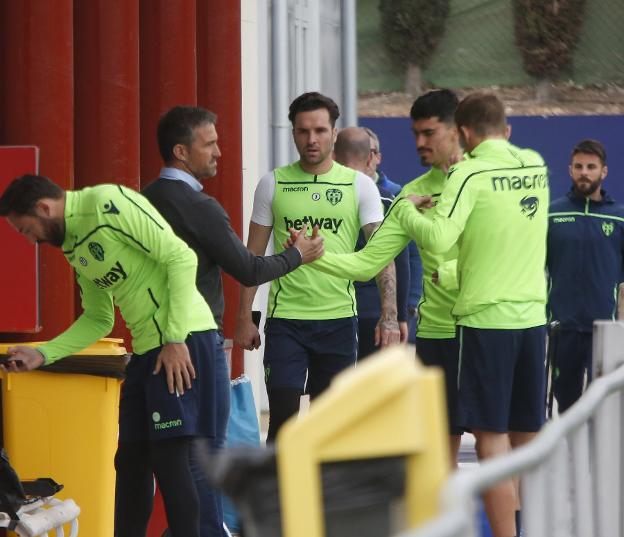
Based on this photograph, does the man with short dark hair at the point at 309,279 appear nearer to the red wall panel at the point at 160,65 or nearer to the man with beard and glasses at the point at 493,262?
the man with beard and glasses at the point at 493,262

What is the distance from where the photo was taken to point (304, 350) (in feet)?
21.4

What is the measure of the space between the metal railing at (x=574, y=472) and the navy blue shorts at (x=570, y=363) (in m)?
4.60

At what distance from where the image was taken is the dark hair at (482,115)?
5559 millimetres

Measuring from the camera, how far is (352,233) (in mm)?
6602

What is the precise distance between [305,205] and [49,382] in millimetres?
1452

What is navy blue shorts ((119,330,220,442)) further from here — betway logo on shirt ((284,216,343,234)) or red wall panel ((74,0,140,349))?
red wall panel ((74,0,140,349))

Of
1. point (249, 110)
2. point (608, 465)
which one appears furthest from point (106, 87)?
point (608, 465)

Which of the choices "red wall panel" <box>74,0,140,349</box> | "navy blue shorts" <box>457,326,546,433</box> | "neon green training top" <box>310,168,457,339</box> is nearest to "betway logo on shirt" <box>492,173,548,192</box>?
"neon green training top" <box>310,168,457,339</box>

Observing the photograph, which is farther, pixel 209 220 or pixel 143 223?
pixel 209 220

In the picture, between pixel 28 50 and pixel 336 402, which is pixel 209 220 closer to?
pixel 28 50

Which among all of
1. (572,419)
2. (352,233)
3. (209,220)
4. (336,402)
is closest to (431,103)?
(352,233)

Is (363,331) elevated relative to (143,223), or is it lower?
lower

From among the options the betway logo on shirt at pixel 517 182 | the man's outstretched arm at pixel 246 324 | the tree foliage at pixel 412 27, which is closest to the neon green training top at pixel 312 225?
the man's outstretched arm at pixel 246 324

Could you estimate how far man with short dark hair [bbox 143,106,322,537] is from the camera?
532cm
